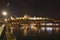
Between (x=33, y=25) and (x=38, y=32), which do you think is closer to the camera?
(x=33, y=25)

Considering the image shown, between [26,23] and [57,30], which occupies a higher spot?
[26,23]

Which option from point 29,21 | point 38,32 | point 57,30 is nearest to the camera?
point 29,21

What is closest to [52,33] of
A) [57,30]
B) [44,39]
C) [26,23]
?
[57,30]

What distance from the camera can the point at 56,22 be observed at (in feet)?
22.9

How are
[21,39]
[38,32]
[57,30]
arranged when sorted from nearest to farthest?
[21,39] < [38,32] < [57,30]

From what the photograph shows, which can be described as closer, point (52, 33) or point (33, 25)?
point (33, 25)

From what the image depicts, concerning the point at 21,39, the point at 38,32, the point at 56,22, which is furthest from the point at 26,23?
the point at 56,22

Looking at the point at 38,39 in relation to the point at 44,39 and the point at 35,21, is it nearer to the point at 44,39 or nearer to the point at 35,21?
the point at 44,39

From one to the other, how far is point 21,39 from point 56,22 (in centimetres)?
239

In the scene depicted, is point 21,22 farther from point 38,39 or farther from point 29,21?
point 38,39

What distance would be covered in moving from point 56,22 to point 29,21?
1.71 meters

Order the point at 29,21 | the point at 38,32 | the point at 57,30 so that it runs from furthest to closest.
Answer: the point at 57,30, the point at 38,32, the point at 29,21

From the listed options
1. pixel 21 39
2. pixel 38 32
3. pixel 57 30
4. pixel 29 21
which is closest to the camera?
pixel 21 39

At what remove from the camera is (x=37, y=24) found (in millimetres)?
6215
